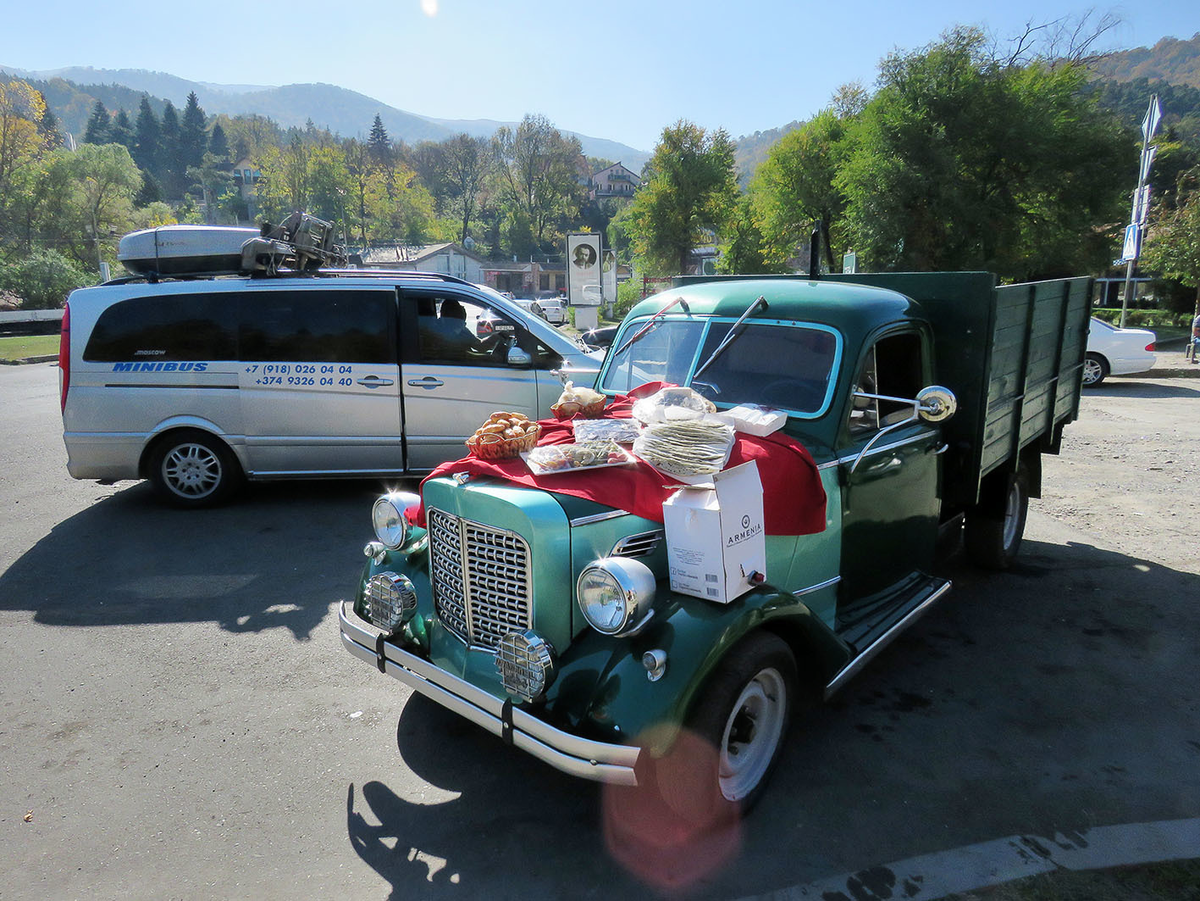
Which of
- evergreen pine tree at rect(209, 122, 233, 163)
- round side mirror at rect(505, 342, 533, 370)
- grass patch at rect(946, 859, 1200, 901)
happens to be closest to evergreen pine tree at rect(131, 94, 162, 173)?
evergreen pine tree at rect(209, 122, 233, 163)

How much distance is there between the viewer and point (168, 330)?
6887 mm

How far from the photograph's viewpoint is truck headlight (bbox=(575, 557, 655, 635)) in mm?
2684

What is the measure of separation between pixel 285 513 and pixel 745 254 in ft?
120

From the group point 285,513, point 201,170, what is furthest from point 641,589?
point 201,170

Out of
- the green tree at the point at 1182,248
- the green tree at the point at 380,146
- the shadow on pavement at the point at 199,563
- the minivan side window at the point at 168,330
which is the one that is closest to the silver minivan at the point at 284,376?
the minivan side window at the point at 168,330

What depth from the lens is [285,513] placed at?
7.07 meters

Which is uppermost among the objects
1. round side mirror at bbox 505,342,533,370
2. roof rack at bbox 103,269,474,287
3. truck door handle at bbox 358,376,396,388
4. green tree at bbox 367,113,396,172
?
green tree at bbox 367,113,396,172

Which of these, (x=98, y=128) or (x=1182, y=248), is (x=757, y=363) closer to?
(x=1182, y=248)

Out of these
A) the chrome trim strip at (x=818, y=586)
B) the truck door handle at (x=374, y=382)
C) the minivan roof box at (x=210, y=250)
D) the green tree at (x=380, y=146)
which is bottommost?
the chrome trim strip at (x=818, y=586)

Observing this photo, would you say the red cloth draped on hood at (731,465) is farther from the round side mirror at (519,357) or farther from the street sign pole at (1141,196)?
the street sign pole at (1141,196)

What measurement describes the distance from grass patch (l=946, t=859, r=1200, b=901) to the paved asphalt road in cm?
24

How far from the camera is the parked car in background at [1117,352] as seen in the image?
15.4m

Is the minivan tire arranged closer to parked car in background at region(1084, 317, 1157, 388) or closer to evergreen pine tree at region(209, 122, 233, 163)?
parked car in background at region(1084, 317, 1157, 388)

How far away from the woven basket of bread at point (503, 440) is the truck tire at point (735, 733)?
1.28 metres
